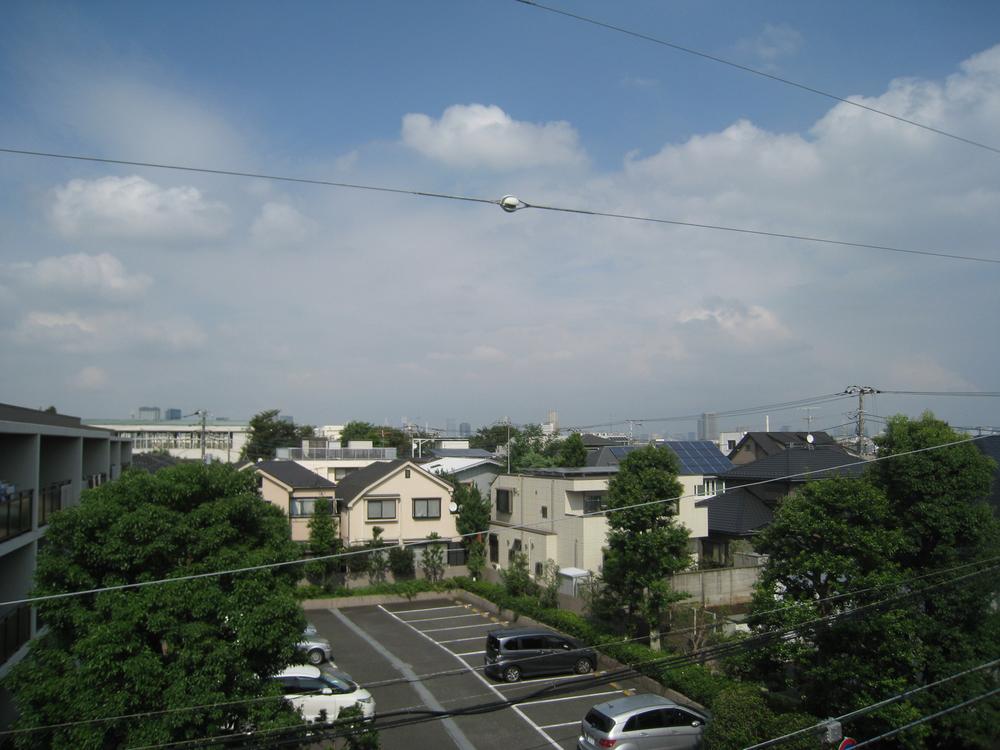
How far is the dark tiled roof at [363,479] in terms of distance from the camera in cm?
2867

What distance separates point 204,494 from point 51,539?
1.87 m

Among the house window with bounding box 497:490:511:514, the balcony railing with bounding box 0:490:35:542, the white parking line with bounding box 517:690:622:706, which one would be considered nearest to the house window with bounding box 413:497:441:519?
the house window with bounding box 497:490:511:514

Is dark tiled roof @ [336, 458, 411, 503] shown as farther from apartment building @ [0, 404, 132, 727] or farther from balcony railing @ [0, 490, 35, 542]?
balcony railing @ [0, 490, 35, 542]

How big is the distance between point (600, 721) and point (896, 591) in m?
5.37

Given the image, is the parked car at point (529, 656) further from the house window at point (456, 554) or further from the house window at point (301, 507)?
the house window at point (301, 507)

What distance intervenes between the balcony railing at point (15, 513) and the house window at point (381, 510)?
15457mm

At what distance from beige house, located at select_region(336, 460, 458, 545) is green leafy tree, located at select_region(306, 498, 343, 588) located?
1.39 meters

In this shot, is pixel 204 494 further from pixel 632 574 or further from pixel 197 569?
pixel 632 574

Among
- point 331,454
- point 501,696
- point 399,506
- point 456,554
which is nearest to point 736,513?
point 456,554

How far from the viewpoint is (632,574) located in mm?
17172

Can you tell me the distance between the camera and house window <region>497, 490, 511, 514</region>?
29266mm

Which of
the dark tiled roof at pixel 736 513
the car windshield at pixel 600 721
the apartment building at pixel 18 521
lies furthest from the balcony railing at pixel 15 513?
the dark tiled roof at pixel 736 513

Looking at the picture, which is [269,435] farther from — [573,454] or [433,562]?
[433,562]

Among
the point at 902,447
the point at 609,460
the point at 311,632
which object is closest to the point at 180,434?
the point at 609,460
